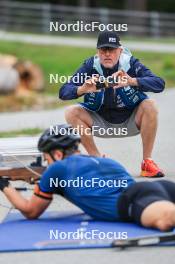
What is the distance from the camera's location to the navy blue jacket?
10.7 m

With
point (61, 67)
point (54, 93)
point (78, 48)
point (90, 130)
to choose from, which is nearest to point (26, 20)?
point (78, 48)

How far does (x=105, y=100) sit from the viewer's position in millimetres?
11023

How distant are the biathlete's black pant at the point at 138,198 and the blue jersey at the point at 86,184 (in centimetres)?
8

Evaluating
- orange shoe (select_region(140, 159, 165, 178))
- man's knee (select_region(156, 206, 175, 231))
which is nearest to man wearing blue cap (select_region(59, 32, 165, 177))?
orange shoe (select_region(140, 159, 165, 178))

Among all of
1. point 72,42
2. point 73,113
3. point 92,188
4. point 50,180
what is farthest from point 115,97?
point 72,42

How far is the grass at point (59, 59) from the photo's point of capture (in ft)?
80.9

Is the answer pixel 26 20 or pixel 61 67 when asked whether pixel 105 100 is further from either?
pixel 26 20

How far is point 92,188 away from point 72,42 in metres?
24.2

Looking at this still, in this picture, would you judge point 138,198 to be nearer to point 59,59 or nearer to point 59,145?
point 59,145

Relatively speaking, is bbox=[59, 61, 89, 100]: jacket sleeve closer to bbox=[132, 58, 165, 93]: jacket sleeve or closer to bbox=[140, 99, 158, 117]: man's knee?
bbox=[132, 58, 165, 93]: jacket sleeve

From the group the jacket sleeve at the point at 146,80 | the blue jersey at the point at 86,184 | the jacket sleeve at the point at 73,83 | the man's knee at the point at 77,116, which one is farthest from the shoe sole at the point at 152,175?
the blue jersey at the point at 86,184

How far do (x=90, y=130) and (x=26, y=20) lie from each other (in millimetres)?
27433

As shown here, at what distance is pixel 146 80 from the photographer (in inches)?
418

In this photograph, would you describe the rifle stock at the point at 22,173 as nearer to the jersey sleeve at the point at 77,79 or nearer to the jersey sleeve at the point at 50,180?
the jersey sleeve at the point at 50,180
